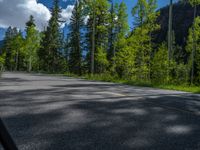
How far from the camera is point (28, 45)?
239 feet

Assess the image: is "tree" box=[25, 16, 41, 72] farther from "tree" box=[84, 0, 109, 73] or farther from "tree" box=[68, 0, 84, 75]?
"tree" box=[84, 0, 109, 73]

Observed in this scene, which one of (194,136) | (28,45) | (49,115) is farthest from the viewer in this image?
(28,45)

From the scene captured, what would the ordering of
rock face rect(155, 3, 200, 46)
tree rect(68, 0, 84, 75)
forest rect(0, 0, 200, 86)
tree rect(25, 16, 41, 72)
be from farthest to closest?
rock face rect(155, 3, 200, 46) < tree rect(25, 16, 41, 72) < tree rect(68, 0, 84, 75) < forest rect(0, 0, 200, 86)

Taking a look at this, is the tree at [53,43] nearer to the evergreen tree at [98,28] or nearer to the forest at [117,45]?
the forest at [117,45]

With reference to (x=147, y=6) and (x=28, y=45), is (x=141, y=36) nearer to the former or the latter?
(x=147, y=6)

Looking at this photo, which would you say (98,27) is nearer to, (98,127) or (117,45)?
(117,45)

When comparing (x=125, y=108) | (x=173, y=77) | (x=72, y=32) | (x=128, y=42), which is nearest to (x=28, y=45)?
(x=72, y=32)

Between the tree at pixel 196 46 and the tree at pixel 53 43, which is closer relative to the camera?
the tree at pixel 196 46

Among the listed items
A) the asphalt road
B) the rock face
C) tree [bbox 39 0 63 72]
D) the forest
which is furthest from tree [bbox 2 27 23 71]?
the asphalt road

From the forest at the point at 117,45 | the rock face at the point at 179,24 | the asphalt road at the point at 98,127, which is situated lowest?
the asphalt road at the point at 98,127

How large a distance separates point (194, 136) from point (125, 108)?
2327mm

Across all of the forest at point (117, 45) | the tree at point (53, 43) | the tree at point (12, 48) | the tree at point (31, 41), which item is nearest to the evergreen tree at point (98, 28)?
the forest at point (117, 45)

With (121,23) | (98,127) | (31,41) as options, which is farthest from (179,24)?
(98,127)

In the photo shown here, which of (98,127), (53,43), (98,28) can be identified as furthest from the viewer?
(53,43)
